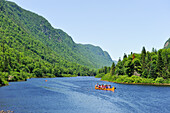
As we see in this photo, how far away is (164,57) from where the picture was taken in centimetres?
14925

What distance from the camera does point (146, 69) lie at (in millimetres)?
153250

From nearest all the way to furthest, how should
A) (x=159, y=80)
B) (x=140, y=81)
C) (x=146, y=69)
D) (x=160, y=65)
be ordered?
(x=159, y=80) → (x=160, y=65) → (x=140, y=81) → (x=146, y=69)

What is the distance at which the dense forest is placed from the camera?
5659 inches

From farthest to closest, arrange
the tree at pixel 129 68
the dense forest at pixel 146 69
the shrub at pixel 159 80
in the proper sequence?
1. the tree at pixel 129 68
2. the dense forest at pixel 146 69
3. the shrub at pixel 159 80

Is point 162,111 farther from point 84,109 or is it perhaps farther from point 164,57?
point 164,57

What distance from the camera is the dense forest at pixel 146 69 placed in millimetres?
143750

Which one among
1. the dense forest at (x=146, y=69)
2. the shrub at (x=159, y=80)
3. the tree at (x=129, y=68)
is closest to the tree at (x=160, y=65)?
the dense forest at (x=146, y=69)

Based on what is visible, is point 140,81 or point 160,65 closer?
point 160,65

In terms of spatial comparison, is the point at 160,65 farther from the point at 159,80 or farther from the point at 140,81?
the point at 140,81

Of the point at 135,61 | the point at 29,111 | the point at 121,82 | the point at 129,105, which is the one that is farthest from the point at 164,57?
the point at 29,111

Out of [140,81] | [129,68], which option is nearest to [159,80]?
[140,81]

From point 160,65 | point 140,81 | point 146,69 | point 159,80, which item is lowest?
point 140,81

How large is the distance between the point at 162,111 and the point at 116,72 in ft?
403

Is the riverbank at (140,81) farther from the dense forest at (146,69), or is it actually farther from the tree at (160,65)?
the tree at (160,65)
